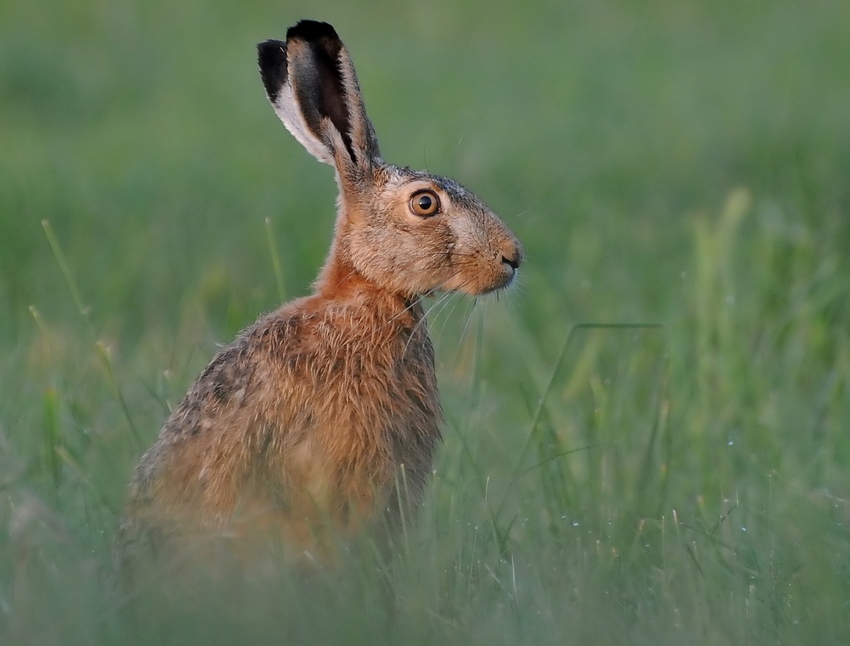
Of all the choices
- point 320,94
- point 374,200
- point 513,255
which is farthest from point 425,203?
point 320,94

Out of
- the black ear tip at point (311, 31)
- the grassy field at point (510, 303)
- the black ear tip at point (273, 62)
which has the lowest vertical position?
the grassy field at point (510, 303)

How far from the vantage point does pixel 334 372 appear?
161 inches

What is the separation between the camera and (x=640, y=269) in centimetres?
758

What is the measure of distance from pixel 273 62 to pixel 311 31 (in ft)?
0.83

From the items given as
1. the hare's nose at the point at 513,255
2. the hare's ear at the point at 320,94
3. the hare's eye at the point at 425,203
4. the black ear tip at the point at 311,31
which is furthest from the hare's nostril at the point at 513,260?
the black ear tip at the point at 311,31

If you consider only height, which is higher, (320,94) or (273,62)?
(273,62)

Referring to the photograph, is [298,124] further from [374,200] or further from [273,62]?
[374,200]

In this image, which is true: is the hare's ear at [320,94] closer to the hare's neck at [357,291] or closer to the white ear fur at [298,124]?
the white ear fur at [298,124]

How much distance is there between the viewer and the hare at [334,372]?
12.9ft

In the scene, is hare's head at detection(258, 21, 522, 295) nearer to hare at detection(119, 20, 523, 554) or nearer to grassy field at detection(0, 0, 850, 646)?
hare at detection(119, 20, 523, 554)

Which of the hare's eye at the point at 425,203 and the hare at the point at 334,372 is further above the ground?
the hare's eye at the point at 425,203

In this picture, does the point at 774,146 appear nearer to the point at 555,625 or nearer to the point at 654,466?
the point at 654,466

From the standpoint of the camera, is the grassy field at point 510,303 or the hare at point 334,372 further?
the hare at point 334,372

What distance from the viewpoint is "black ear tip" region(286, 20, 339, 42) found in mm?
4430
